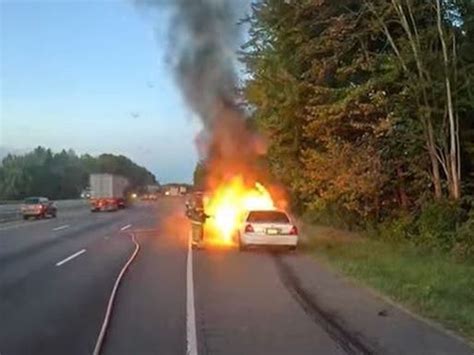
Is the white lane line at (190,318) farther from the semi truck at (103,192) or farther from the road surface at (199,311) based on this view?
the semi truck at (103,192)

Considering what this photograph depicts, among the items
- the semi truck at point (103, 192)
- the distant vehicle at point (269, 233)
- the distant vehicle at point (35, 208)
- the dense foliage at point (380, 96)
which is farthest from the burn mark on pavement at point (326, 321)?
the semi truck at point (103, 192)

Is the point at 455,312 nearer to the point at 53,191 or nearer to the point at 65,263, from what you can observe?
the point at 65,263

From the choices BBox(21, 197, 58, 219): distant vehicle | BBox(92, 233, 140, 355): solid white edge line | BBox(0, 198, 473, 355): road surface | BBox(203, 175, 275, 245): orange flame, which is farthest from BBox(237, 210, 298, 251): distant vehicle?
BBox(21, 197, 58, 219): distant vehicle

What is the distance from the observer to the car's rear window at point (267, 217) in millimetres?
23891

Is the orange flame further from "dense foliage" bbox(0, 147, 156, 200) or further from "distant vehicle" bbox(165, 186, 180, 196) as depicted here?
"distant vehicle" bbox(165, 186, 180, 196)

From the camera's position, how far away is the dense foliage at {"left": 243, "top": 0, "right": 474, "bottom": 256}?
23.4 m

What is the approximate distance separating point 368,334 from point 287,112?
19.5 meters

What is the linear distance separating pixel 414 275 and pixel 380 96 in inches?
351

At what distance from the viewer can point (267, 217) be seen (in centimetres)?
2427

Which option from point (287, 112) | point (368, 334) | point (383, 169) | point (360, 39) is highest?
point (360, 39)

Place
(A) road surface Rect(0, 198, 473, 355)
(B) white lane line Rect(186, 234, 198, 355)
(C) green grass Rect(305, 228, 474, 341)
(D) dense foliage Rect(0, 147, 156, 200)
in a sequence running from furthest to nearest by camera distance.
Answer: (D) dense foliage Rect(0, 147, 156, 200) < (C) green grass Rect(305, 228, 474, 341) < (A) road surface Rect(0, 198, 473, 355) < (B) white lane line Rect(186, 234, 198, 355)

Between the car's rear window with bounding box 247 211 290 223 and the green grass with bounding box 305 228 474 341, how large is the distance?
1.31 metres

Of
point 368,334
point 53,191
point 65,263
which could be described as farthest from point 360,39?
point 53,191

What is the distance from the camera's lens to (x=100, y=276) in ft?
54.7
